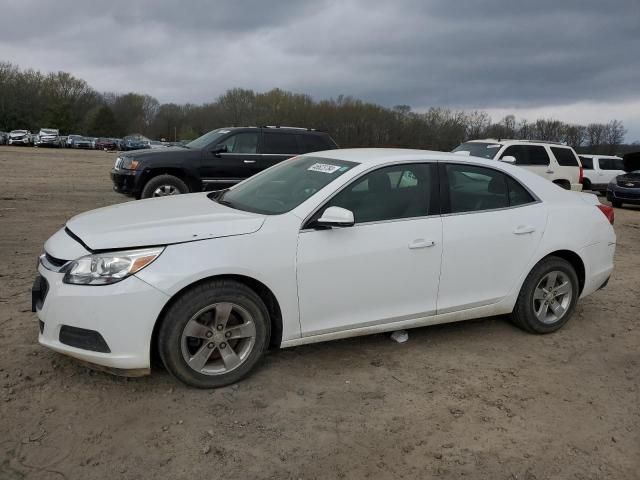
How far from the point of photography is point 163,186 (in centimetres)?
1048

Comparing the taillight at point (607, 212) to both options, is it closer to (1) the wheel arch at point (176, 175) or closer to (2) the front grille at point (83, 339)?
(2) the front grille at point (83, 339)

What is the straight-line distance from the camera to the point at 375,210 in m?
3.96

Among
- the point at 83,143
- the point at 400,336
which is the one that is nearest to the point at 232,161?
the point at 400,336

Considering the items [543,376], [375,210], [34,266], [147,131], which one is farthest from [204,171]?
[147,131]

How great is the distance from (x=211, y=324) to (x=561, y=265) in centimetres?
304

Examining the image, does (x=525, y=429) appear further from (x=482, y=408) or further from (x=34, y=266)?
(x=34, y=266)

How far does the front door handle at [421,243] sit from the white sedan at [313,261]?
12 millimetres

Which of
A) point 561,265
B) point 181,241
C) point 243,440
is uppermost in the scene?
point 181,241

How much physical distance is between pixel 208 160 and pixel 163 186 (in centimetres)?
101

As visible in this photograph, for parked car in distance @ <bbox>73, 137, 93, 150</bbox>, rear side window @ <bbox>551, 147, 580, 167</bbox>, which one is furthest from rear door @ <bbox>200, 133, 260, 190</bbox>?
parked car in distance @ <bbox>73, 137, 93, 150</bbox>

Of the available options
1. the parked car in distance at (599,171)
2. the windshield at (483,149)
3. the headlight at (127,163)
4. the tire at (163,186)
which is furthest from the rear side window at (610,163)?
the headlight at (127,163)

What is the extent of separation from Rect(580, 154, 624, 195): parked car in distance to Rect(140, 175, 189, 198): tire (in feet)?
60.2

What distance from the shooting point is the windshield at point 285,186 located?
13.0ft

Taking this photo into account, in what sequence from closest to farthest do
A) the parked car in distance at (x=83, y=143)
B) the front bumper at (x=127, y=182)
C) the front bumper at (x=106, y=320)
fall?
1. the front bumper at (x=106, y=320)
2. the front bumper at (x=127, y=182)
3. the parked car in distance at (x=83, y=143)
